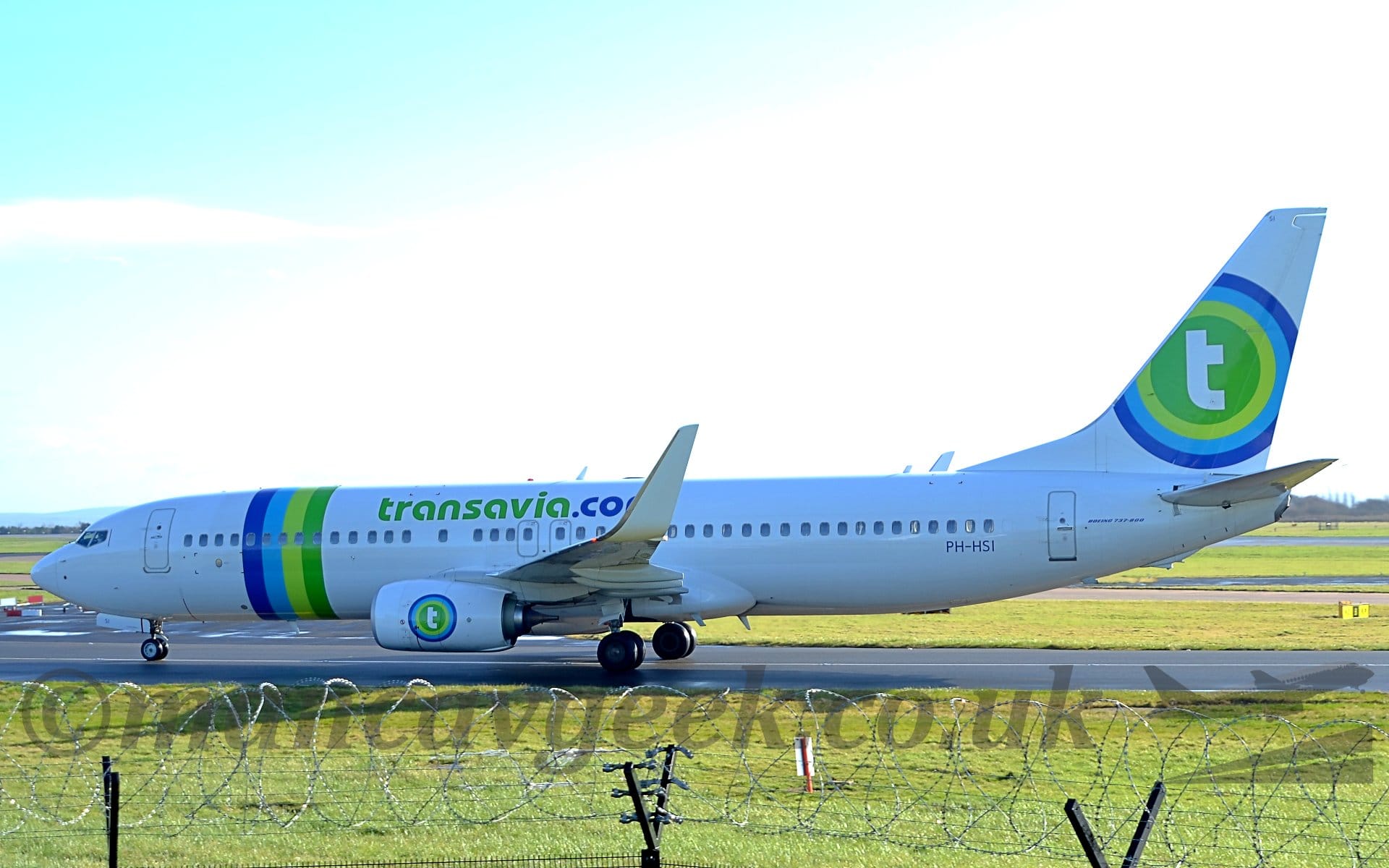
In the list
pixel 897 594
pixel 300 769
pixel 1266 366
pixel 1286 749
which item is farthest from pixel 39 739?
pixel 1266 366

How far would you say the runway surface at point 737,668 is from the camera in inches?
802

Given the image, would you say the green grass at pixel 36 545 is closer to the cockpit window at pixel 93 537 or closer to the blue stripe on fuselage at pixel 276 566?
the cockpit window at pixel 93 537

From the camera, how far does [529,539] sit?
2422 cm

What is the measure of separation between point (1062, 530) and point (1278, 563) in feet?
151

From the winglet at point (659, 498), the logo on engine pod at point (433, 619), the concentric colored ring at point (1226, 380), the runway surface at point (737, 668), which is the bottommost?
the runway surface at point (737, 668)

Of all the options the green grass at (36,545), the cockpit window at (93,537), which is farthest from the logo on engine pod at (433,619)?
the green grass at (36,545)

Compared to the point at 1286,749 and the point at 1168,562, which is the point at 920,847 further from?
the point at 1168,562

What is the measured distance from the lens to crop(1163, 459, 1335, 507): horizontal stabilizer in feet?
62.5

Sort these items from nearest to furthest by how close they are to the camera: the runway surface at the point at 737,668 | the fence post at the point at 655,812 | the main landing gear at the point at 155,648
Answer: the fence post at the point at 655,812 < the runway surface at the point at 737,668 < the main landing gear at the point at 155,648

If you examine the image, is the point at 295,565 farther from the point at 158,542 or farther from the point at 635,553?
the point at 635,553

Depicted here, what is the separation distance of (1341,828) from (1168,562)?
39.2 feet

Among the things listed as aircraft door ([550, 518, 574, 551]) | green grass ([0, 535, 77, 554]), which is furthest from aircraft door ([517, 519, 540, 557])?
green grass ([0, 535, 77, 554])

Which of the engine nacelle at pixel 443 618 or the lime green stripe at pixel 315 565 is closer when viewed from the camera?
the engine nacelle at pixel 443 618

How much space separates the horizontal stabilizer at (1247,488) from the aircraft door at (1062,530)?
4.99ft
